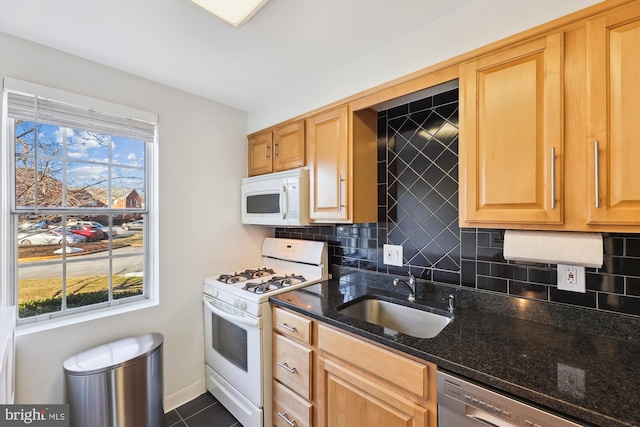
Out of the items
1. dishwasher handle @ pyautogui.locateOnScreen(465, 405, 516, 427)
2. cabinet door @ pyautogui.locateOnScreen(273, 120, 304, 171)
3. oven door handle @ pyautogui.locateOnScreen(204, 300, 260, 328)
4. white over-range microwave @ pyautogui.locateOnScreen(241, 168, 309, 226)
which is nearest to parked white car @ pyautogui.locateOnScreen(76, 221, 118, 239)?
oven door handle @ pyautogui.locateOnScreen(204, 300, 260, 328)

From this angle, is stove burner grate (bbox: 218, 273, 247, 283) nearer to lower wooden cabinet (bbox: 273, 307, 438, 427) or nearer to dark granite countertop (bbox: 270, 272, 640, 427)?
lower wooden cabinet (bbox: 273, 307, 438, 427)

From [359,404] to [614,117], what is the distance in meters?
1.50

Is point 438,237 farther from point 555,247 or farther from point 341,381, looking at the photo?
point 341,381

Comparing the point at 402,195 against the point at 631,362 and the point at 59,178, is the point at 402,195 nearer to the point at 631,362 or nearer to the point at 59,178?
the point at 631,362

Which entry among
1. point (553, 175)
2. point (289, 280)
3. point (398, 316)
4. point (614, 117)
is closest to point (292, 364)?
point (289, 280)

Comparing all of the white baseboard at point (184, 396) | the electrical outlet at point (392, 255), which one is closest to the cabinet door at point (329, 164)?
the electrical outlet at point (392, 255)

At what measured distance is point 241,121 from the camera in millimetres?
2443

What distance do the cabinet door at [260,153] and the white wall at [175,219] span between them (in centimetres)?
9

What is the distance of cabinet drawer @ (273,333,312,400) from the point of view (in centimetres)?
150

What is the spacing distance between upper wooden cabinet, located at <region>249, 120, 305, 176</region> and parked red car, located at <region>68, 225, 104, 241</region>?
3.85 ft

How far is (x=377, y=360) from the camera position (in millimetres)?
1187

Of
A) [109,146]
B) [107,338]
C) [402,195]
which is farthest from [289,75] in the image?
[107,338]

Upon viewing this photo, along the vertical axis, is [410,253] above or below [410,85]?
below

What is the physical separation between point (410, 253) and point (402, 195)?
39cm
